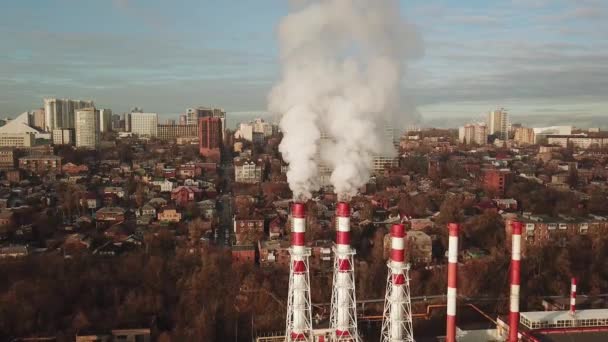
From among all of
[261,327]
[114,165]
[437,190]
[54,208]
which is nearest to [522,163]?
[437,190]

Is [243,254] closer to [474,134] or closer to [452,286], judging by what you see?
[452,286]

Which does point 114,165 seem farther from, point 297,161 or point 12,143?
point 297,161

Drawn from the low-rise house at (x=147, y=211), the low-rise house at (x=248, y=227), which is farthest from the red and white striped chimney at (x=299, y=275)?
the low-rise house at (x=147, y=211)

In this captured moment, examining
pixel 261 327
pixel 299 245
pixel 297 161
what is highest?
pixel 297 161

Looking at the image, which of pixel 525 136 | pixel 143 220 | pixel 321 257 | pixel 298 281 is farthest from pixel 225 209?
pixel 525 136

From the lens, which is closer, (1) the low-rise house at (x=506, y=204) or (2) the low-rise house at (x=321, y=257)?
(2) the low-rise house at (x=321, y=257)

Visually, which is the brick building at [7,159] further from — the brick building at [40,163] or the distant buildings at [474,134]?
the distant buildings at [474,134]

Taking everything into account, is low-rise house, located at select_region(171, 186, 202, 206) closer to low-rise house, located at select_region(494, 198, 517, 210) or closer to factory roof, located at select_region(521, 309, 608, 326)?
low-rise house, located at select_region(494, 198, 517, 210)
